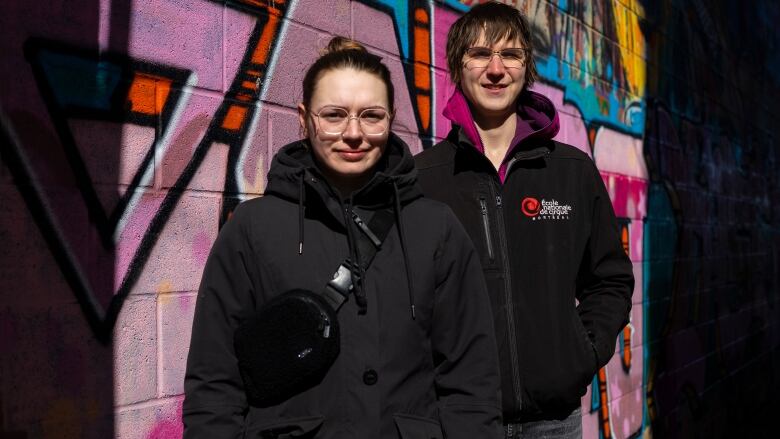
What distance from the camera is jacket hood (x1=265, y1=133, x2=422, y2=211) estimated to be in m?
1.77

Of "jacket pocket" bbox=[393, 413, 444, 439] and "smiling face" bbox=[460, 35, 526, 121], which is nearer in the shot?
"jacket pocket" bbox=[393, 413, 444, 439]

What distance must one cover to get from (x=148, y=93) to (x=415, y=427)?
1.12 metres

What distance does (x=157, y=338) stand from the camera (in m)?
2.11

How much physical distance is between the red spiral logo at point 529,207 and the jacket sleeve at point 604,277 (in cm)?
21

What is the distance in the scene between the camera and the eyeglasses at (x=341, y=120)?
179 cm

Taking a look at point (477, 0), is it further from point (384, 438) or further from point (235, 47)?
point (384, 438)

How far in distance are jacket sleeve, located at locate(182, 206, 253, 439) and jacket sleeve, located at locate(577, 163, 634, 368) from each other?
3.76ft

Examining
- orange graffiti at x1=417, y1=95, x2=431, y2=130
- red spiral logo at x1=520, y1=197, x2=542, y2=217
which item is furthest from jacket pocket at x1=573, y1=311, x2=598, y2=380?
orange graffiti at x1=417, y1=95, x2=431, y2=130

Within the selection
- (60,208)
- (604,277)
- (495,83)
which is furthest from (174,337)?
(604,277)

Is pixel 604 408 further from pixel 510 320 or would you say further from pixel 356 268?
pixel 356 268

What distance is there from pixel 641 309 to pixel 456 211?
3.54 m

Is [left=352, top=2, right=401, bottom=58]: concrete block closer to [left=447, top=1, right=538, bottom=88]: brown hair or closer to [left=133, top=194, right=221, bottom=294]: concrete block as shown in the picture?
[left=447, top=1, right=538, bottom=88]: brown hair

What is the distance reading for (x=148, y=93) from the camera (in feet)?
6.87

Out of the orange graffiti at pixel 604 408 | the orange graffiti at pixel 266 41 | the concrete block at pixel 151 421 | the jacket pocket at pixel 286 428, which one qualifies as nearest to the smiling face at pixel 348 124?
the jacket pocket at pixel 286 428
